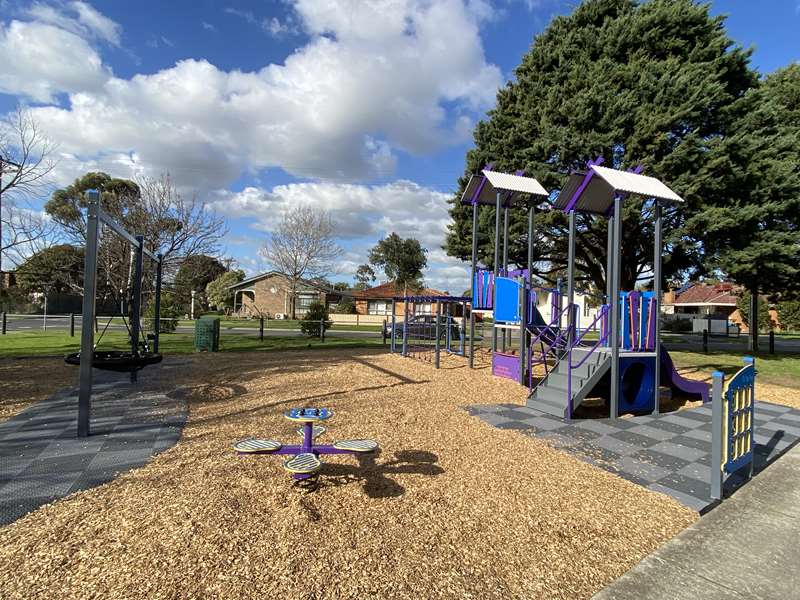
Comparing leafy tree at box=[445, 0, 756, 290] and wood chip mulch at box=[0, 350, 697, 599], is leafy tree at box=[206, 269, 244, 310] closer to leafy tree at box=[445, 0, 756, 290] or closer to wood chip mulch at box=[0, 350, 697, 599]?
leafy tree at box=[445, 0, 756, 290]

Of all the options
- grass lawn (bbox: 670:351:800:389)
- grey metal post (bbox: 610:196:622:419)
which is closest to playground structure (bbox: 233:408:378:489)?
grey metal post (bbox: 610:196:622:419)

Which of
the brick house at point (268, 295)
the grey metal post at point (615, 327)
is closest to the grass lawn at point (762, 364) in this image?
the grey metal post at point (615, 327)

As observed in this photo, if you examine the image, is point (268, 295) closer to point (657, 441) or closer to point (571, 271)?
point (571, 271)

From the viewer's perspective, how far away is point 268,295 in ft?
152

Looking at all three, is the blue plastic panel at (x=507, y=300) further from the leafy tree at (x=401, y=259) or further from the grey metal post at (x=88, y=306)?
the leafy tree at (x=401, y=259)

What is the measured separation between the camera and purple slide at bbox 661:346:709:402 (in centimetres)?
795

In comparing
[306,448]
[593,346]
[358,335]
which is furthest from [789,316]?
[306,448]

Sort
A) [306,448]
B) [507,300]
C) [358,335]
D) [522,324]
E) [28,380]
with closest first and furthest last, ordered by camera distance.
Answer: [306,448] → [28,380] → [522,324] → [507,300] → [358,335]

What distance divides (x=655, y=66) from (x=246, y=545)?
17.8 m

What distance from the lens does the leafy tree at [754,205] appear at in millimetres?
13391

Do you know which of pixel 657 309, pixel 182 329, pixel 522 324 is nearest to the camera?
pixel 657 309

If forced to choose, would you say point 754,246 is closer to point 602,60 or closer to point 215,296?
point 602,60

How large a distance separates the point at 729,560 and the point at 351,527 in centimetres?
259

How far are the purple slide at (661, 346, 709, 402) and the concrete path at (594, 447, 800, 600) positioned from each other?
424cm
